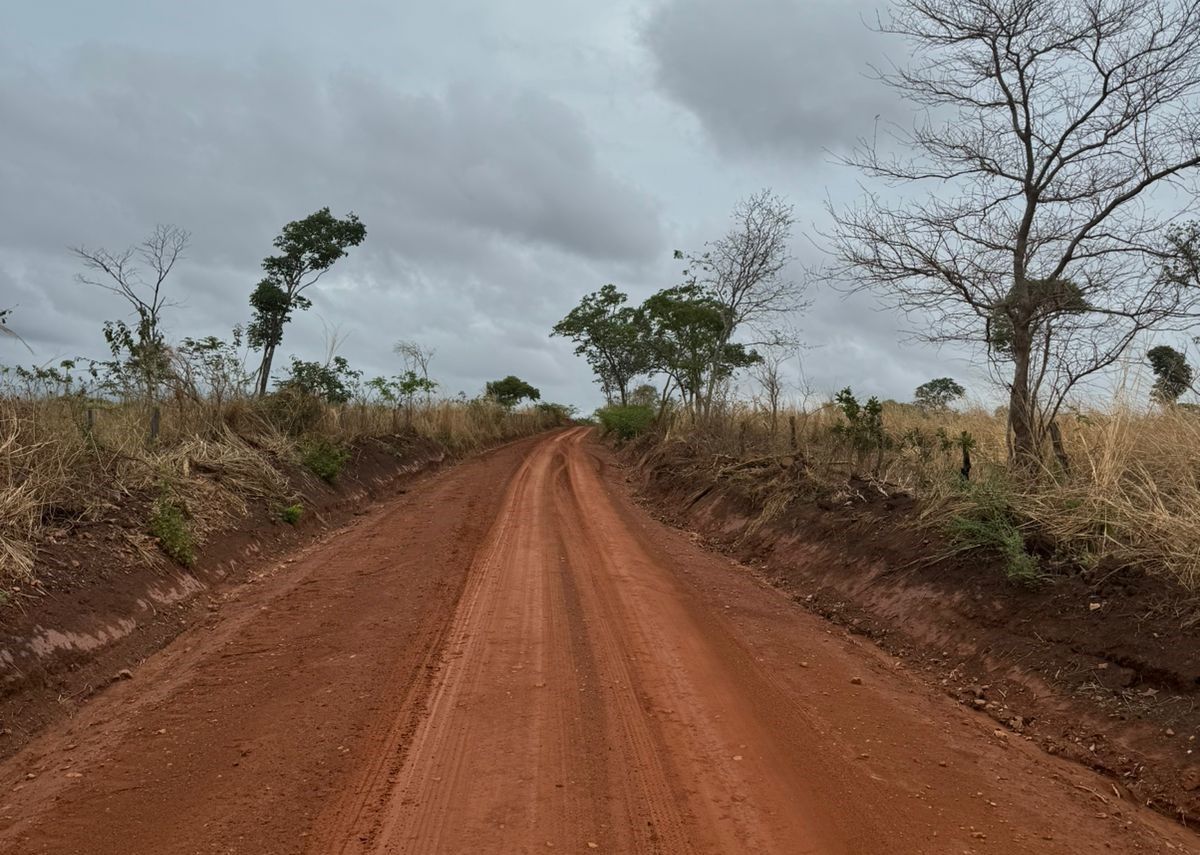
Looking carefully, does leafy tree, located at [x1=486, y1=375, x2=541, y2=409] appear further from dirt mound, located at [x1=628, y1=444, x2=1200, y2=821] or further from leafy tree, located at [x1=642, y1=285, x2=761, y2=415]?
dirt mound, located at [x1=628, y1=444, x2=1200, y2=821]

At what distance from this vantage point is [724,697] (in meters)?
4.62

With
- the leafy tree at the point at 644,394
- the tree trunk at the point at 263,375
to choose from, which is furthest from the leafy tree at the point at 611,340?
the tree trunk at the point at 263,375

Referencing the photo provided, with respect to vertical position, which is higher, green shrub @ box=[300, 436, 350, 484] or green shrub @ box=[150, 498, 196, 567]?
green shrub @ box=[300, 436, 350, 484]

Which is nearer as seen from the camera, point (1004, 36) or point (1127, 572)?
point (1127, 572)

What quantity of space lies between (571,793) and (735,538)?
725cm

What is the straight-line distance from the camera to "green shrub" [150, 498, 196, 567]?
7.01 m

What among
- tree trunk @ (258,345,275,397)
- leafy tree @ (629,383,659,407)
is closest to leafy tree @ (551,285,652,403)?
A: leafy tree @ (629,383,659,407)

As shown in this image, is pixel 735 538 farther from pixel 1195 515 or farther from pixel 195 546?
pixel 195 546

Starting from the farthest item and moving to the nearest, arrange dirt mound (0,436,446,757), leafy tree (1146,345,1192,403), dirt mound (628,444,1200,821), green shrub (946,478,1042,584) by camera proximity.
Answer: leafy tree (1146,345,1192,403)
green shrub (946,478,1042,584)
dirt mound (0,436,446,757)
dirt mound (628,444,1200,821)

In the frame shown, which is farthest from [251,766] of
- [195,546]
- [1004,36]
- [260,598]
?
[1004,36]

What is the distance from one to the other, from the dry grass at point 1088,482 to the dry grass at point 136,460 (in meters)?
7.37

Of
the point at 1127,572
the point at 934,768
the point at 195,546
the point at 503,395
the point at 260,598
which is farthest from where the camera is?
the point at 503,395

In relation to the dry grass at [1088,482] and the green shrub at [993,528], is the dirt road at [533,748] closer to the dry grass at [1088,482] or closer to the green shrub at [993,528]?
the green shrub at [993,528]

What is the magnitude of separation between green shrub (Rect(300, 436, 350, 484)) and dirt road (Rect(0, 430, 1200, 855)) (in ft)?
19.4
